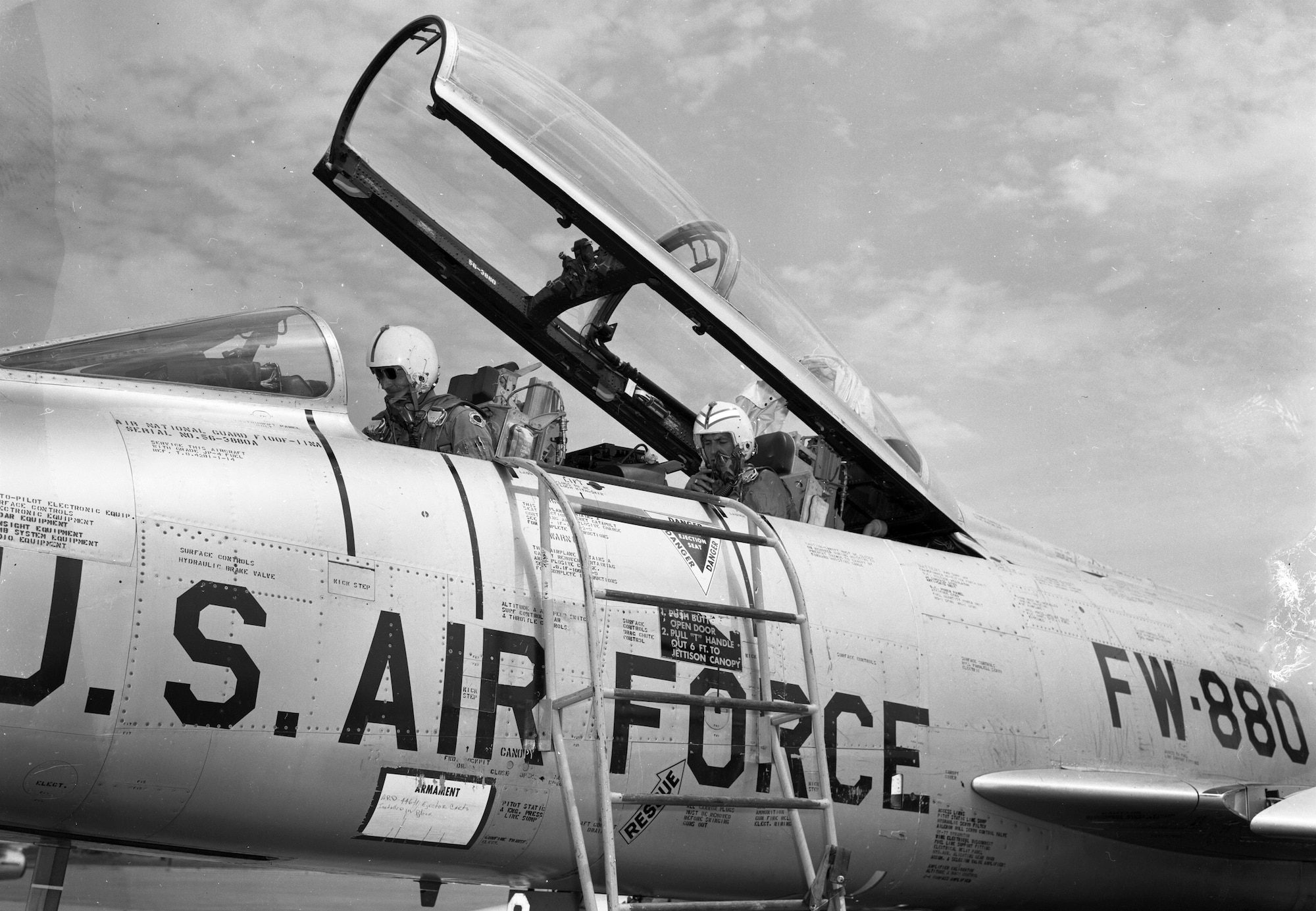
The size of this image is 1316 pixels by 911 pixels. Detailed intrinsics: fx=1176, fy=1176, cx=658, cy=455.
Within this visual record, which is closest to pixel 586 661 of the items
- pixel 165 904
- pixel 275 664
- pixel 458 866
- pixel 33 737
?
pixel 458 866

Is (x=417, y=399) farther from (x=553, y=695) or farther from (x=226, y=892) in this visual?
(x=226, y=892)

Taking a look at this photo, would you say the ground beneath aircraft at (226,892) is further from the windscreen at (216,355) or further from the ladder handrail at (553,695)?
the windscreen at (216,355)

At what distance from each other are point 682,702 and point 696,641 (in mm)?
497

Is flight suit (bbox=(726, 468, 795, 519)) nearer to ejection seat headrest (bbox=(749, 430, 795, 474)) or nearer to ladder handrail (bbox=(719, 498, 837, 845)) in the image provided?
ejection seat headrest (bbox=(749, 430, 795, 474))

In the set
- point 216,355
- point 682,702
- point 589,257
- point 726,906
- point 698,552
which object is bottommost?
point 726,906

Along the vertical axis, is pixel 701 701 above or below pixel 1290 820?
above

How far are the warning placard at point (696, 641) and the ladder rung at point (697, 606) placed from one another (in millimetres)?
70

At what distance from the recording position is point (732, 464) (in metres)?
6.19

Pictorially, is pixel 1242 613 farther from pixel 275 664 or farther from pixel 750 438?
pixel 275 664

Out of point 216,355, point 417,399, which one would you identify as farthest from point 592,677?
point 417,399

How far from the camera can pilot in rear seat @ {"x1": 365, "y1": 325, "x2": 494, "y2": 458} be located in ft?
18.3

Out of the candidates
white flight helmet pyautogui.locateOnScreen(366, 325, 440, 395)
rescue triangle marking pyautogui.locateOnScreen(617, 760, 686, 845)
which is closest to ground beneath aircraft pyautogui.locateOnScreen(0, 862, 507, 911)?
white flight helmet pyautogui.locateOnScreen(366, 325, 440, 395)

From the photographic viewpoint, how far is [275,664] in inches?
151

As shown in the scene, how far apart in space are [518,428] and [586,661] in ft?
6.77
